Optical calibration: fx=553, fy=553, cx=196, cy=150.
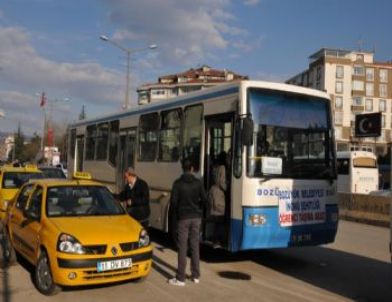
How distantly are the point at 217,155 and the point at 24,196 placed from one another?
3548mm

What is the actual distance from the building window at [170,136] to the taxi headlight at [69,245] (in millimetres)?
4378

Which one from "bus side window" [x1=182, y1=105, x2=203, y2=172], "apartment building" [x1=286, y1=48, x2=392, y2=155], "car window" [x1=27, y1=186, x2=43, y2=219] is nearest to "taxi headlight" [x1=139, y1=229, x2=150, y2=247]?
"car window" [x1=27, y1=186, x2=43, y2=219]

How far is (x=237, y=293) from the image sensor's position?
797 centimetres

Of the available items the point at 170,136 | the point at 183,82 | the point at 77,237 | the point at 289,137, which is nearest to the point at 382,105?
the point at 183,82

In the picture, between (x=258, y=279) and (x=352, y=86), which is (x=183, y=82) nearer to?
(x=352, y=86)

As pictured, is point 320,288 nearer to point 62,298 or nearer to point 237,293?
point 237,293

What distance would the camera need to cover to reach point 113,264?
24.7ft

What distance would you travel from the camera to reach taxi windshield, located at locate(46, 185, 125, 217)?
8.55 meters

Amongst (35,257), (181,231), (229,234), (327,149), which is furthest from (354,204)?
(35,257)

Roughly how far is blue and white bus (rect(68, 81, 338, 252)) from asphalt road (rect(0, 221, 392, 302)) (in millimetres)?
575

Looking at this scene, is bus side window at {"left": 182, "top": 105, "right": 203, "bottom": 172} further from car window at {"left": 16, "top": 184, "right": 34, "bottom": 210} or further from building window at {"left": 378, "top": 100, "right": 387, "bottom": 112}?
building window at {"left": 378, "top": 100, "right": 387, "bottom": 112}

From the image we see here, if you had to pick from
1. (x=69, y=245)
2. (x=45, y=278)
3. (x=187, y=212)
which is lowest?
(x=45, y=278)

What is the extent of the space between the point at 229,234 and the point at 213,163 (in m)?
1.55

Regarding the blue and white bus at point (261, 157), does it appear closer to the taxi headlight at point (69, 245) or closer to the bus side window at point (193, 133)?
the bus side window at point (193, 133)
